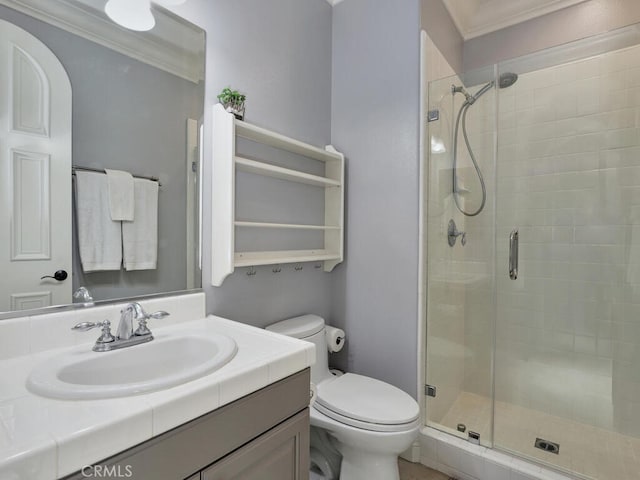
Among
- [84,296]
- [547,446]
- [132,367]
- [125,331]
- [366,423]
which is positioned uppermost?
[84,296]

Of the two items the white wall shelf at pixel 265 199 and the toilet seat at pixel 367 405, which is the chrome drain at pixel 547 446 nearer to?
the toilet seat at pixel 367 405

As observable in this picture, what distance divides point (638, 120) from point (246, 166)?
6.68 ft

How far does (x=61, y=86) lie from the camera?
104cm

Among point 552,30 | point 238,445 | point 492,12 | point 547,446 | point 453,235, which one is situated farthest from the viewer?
point 492,12

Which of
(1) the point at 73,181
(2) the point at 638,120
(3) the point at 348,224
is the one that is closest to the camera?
(1) the point at 73,181

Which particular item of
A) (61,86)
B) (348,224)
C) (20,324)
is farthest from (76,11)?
(348,224)

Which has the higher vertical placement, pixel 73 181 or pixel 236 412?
pixel 73 181

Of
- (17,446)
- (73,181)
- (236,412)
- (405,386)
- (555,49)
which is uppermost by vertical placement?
(555,49)

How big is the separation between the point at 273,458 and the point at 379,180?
4.87ft

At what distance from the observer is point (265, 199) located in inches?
67.5

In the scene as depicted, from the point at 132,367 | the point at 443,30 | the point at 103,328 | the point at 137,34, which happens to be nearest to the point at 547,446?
the point at 132,367

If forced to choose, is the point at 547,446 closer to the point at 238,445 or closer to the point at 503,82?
the point at 238,445

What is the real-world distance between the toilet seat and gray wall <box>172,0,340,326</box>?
1.52 ft

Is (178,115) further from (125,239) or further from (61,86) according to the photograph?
(125,239)
